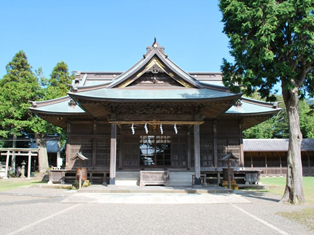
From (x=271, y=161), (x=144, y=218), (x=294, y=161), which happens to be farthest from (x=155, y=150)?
(x=271, y=161)

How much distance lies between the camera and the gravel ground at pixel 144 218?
6500mm

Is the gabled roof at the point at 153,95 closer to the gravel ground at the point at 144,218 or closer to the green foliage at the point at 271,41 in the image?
the green foliage at the point at 271,41

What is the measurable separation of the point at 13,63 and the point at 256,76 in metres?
36.9

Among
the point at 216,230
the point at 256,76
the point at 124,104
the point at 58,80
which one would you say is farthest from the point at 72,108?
the point at 58,80

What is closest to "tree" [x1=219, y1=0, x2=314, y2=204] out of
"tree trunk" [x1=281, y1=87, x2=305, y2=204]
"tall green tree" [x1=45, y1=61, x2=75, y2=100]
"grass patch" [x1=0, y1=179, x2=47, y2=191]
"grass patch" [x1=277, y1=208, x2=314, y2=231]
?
"tree trunk" [x1=281, y1=87, x2=305, y2=204]

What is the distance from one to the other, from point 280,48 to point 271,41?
47 centimetres

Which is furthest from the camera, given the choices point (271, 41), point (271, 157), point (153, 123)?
point (271, 157)

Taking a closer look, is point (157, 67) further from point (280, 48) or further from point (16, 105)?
point (16, 105)

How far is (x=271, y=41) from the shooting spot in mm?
10875

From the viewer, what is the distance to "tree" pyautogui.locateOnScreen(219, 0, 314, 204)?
9.80 m

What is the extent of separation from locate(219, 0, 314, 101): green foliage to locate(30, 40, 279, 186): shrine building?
2.99m

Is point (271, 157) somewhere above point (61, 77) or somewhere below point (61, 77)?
below

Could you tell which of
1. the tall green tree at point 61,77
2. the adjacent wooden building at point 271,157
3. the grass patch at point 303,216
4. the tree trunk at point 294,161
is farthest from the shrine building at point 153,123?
the tall green tree at point 61,77

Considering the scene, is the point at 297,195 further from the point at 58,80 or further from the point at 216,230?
the point at 58,80
